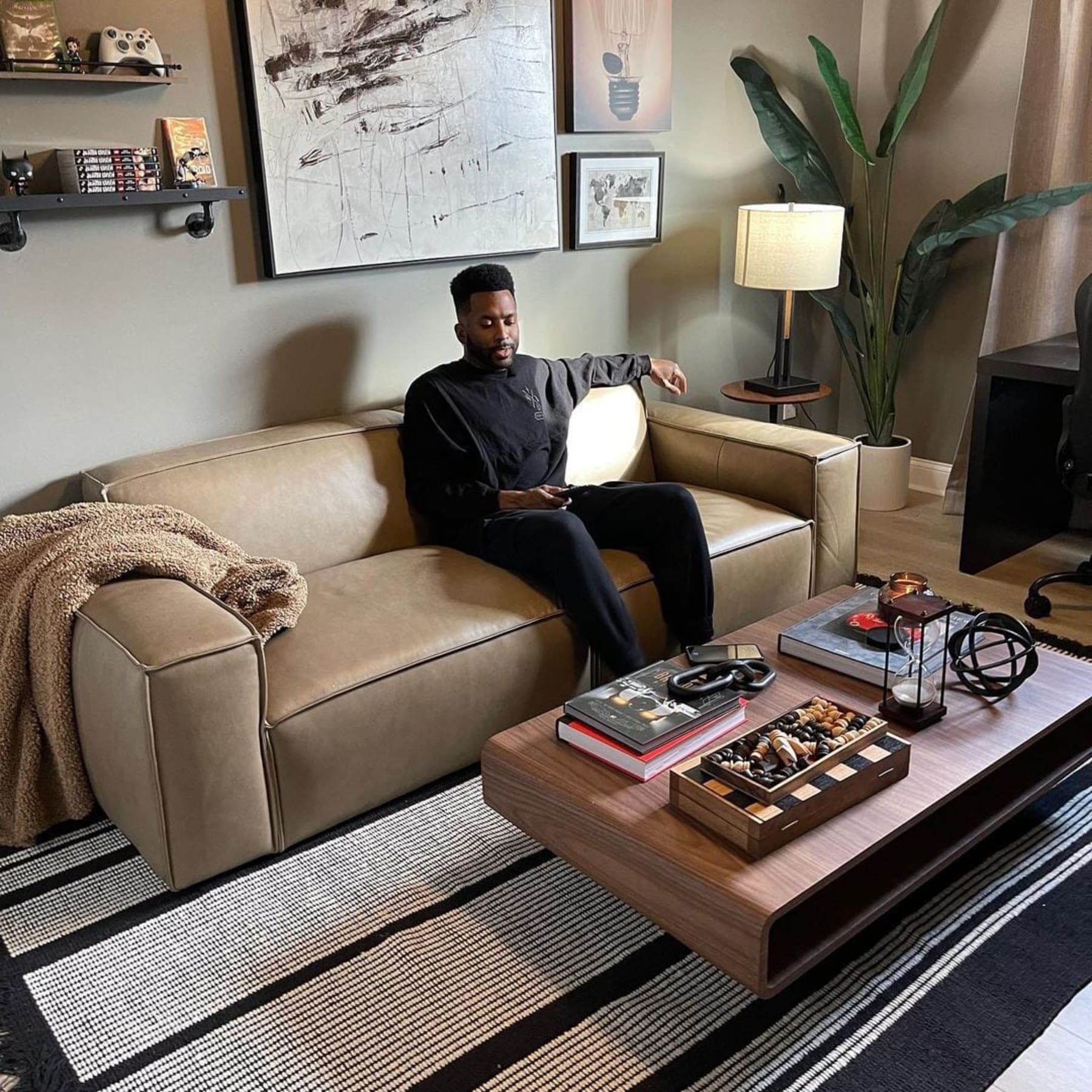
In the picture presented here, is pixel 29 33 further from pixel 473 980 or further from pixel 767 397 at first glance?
pixel 767 397

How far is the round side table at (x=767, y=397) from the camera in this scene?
3561mm

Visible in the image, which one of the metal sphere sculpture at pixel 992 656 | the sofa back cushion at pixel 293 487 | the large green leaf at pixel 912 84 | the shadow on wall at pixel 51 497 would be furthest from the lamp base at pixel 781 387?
the shadow on wall at pixel 51 497

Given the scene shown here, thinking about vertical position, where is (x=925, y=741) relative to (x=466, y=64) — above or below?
below

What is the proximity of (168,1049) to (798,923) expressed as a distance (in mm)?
948

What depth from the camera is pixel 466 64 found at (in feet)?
9.70

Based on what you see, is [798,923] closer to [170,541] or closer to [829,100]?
[170,541]

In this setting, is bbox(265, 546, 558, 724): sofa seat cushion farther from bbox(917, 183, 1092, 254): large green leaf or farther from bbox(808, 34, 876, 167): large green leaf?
bbox(808, 34, 876, 167): large green leaf

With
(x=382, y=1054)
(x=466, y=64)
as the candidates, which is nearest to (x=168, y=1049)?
(x=382, y=1054)

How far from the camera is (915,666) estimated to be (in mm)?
1987

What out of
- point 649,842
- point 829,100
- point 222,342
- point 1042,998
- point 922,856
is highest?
point 829,100

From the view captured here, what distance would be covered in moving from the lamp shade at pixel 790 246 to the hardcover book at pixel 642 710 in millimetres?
1864

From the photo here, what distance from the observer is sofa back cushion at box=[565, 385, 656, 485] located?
3.05 meters

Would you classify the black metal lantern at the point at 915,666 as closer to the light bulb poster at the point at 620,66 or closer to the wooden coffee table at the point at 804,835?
the wooden coffee table at the point at 804,835

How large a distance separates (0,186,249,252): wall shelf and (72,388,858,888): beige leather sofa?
0.51 meters
